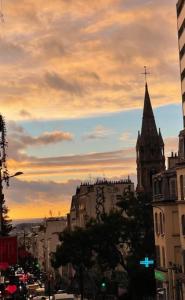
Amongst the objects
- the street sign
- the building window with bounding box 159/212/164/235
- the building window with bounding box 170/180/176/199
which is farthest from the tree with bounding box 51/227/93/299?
the building window with bounding box 170/180/176/199

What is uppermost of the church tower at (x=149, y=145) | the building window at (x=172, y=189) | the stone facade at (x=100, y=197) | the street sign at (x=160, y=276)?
the church tower at (x=149, y=145)

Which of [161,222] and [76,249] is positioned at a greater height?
[161,222]

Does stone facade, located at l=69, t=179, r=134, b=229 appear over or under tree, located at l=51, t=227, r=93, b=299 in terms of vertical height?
over

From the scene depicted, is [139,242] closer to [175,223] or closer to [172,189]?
[175,223]

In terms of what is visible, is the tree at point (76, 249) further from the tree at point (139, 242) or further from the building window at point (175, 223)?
the building window at point (175, 223)

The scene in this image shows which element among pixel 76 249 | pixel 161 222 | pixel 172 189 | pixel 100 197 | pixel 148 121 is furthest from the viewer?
pixel 148 121

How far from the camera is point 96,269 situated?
125562mm

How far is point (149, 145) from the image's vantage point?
188000mm

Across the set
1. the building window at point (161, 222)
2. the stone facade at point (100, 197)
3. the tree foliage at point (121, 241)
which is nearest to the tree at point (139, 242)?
the tree foliage at point (121, 241)

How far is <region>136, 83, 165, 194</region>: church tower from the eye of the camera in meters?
185

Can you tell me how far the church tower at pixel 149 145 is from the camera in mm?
185250

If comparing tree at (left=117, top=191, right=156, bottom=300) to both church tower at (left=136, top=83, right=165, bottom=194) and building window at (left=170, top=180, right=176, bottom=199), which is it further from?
church tower at (left=136, top=83, right=165, bottom=194)

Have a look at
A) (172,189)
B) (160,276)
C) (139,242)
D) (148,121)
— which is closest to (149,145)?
(148,121)

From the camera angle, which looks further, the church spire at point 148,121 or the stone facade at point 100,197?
the church spire at point 148,121
